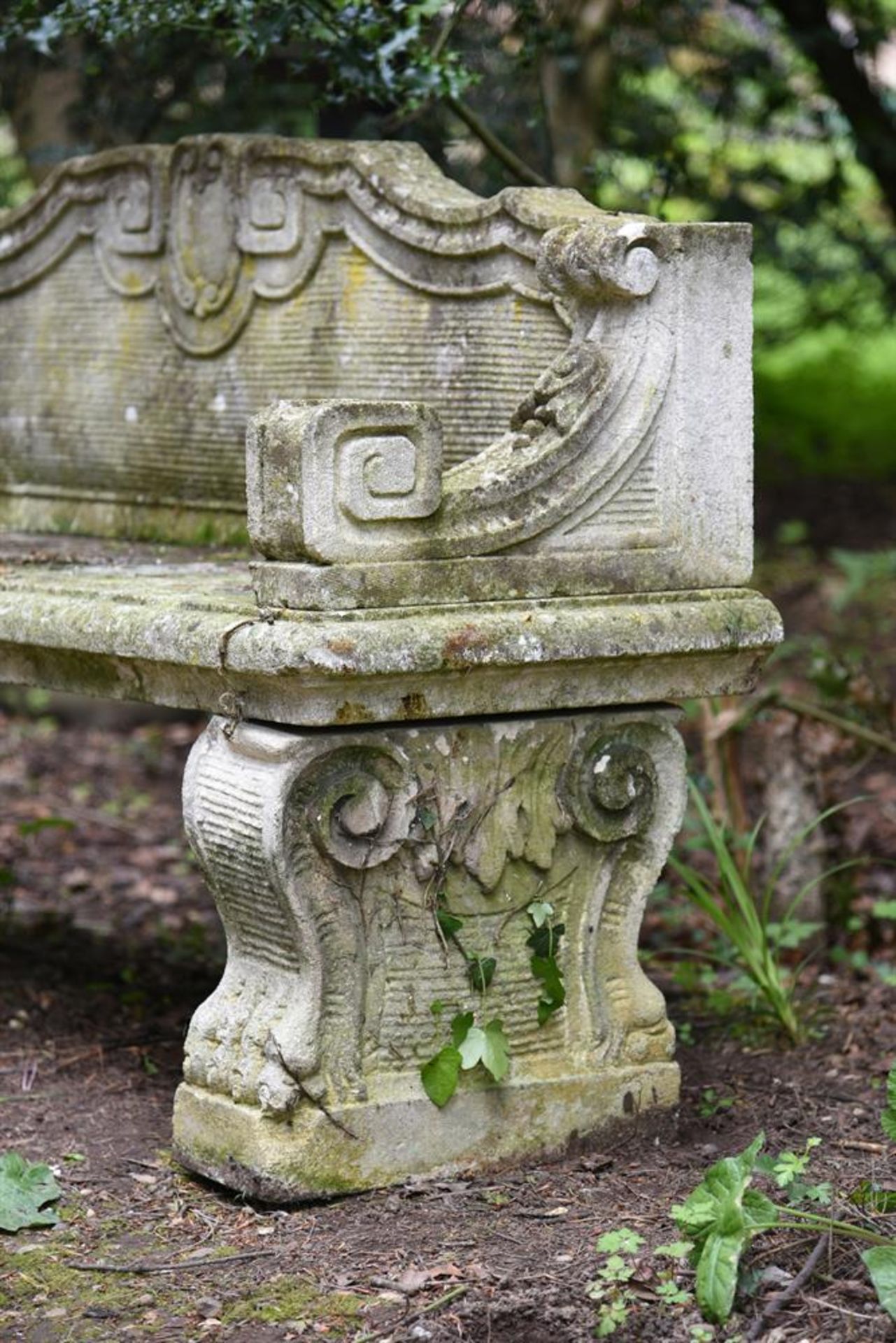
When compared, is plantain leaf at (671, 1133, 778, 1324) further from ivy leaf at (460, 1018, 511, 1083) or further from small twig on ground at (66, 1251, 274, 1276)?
small twig on ground at (66, 1251, 274, 1276)

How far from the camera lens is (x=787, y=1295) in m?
2.94

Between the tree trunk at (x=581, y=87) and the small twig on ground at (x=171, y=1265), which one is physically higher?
the tree trunk at (x=581, y=87)

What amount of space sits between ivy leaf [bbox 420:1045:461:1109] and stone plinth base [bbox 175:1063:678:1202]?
4 centimetres

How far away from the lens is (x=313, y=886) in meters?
3.41

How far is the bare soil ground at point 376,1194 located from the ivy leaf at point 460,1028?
254 mm

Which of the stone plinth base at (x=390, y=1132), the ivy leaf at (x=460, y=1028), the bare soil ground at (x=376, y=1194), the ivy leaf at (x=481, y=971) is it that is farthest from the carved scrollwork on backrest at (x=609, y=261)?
the bare soil ground at (x=376, y=1194)

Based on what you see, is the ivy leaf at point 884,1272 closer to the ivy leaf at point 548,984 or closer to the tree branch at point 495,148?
the ivy leaf at point 548,984

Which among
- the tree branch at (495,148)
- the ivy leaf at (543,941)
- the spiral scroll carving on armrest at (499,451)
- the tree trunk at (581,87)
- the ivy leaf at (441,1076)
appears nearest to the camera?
the spiral scroll carving on armrest at (499,451)

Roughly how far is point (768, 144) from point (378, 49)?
169 inches

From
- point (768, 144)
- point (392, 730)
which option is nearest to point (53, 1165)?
point (392, 730)

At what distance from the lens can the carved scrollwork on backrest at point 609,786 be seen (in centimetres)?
364

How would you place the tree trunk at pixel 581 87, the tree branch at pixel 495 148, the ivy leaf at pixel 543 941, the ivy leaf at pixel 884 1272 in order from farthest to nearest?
the tree trunk at pixel 581 87 → the tree branch at pixel 495 148 → the ivy leaf at pixel 543 941 → the ivy leaf at pixel 884 1272

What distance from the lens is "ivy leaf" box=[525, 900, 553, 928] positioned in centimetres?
364

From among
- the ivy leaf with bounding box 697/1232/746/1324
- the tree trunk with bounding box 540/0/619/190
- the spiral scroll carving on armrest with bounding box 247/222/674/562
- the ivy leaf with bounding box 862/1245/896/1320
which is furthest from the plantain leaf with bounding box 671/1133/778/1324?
the tree trunk with bounding box 540/0/619/190
